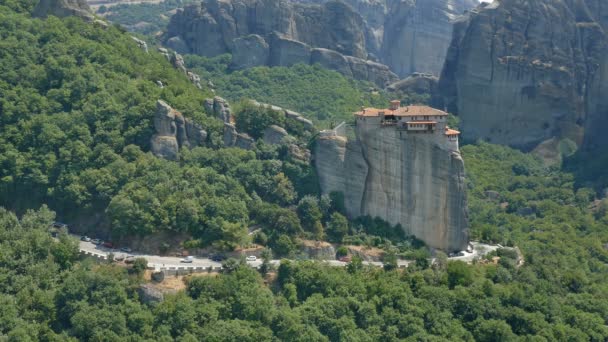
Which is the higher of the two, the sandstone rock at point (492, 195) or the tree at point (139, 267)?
the tree at point (139, 267)

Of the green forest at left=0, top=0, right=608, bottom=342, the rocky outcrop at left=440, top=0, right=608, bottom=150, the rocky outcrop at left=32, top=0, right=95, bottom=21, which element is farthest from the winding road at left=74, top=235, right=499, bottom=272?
the rocky outcrop at left=440, top=0, right=608, bottom=150

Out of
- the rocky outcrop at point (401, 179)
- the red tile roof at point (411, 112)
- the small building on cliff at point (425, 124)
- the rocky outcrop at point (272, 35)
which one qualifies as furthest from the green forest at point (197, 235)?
the rocky outcrop at point (272, 35)

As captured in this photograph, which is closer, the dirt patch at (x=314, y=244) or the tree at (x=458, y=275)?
the tree at (x=458, y=275)

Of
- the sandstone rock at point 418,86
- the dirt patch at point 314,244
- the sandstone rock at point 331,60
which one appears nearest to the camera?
the dirt patch at point 314,244

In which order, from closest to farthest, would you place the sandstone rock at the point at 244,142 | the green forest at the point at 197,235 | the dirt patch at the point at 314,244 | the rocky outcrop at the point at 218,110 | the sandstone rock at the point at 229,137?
the green forest at the point at 197,235
the dirt patch at the point at 314,244
the sandstone rock at the point at 229,137
the sandstone rock at the point at 244,142
the rocky outcrop at the point at 218,110

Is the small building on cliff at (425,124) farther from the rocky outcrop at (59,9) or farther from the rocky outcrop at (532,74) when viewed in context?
the rocky outcrop at (532,74)

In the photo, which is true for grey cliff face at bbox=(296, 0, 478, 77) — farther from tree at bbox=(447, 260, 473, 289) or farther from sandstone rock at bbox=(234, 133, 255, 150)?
tree at bbox=(447, 260, 473, 289)

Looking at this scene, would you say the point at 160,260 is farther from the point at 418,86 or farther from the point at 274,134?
the point at 418,86

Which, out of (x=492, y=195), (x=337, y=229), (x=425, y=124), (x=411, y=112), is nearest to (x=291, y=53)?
(x=492, y=195)
